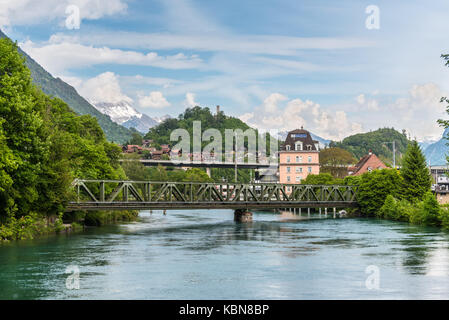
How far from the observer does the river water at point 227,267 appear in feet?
84.6

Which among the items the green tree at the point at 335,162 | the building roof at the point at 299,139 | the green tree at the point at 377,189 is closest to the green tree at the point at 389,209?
the green tree at the point at 377,189

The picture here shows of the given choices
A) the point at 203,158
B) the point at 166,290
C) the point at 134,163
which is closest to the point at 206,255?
the point at 166,290

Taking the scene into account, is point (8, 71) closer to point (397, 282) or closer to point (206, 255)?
point (206, 255)

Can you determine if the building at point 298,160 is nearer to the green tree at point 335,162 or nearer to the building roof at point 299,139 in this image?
the building roof at point 299,139

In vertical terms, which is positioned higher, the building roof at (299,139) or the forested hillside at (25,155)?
the building roof at (299,139)

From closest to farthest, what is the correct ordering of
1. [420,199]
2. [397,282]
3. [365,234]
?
1. [397,282]
2. [365,234]
3. [420,199]

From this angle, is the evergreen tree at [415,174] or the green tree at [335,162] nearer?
the evergreen tree at [415,174]

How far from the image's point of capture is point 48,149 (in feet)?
150

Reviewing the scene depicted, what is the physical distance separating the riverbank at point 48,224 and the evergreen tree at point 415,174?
115ft

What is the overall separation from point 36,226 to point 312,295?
28079 mm

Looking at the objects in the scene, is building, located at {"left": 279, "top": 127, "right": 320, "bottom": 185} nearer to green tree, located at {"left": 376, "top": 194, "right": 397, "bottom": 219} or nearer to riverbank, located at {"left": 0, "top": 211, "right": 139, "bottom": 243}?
green tree, located at {"left": 376, "top": 194, "right": 397, "bottom": 219}

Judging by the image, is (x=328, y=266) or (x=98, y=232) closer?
(x=328, y=266)

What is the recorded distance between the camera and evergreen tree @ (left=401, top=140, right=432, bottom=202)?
77.5 metres

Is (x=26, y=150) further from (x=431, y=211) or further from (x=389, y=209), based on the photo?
(x=389, y=209)
